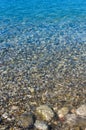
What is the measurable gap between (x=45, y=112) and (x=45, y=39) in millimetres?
9665

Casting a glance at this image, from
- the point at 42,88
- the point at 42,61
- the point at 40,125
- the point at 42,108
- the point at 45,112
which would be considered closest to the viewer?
the point at 40,125

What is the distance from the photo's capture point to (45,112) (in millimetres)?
9805

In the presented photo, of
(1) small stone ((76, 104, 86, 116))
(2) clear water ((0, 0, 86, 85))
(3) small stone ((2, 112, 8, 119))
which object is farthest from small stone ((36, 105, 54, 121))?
(2) clear water ((0, 0, 86, 85))

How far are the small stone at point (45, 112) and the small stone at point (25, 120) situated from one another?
1.22ft

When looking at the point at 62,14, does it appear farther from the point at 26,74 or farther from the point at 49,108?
the point at 49,108

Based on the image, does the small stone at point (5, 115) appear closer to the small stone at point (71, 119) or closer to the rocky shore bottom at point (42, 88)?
the rocky shore bottom at point (42, 88)

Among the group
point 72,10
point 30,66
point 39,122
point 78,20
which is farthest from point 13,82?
point 72,10

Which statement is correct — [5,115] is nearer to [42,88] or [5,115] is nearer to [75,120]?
[75,120]

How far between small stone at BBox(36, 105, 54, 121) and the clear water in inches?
104

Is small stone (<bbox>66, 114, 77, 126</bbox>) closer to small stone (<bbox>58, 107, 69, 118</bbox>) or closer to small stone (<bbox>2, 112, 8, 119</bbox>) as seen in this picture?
small stone (<bbox>58, 107, 69, 118</bbox>)

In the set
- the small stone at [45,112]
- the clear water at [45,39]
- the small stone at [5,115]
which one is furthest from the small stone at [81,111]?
the clear water at [45,39]

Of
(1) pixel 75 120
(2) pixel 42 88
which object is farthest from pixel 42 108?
(2) pixel 42 88

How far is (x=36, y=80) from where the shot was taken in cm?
1241

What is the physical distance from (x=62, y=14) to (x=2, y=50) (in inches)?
533
